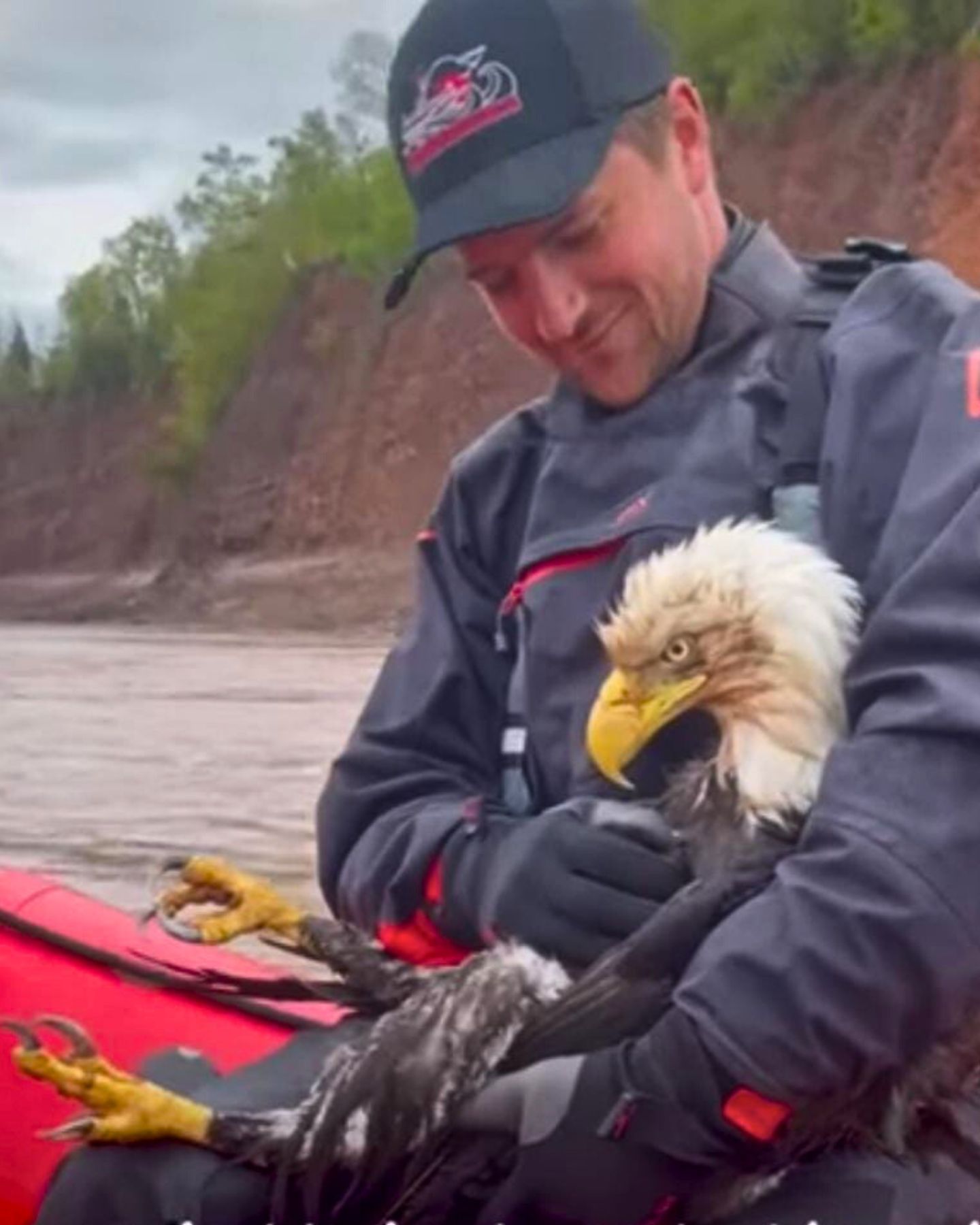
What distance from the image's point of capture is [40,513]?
4203cm

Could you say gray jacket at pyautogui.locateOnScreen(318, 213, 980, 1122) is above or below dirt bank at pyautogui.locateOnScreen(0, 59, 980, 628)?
above

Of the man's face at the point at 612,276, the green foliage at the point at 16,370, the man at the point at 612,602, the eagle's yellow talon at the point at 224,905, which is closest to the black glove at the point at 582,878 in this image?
the man at the point at 612,602

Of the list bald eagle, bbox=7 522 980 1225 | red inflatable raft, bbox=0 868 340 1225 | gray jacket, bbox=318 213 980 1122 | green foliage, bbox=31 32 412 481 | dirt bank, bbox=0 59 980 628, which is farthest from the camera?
green foliage, bbox=31 32 412 481

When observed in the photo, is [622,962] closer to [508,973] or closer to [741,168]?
[508,973]

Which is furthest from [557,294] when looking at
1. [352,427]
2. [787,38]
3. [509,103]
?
[352,427]

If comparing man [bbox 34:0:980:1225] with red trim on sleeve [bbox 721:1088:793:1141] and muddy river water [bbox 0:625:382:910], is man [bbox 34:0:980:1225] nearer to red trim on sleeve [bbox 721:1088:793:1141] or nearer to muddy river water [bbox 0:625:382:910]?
red trim on sleeve [bbox 721:1088:793:1141]

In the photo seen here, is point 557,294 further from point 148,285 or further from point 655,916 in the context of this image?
point 148,285

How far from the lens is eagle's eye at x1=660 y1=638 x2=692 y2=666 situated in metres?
2.08

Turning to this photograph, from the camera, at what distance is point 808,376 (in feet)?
7.15

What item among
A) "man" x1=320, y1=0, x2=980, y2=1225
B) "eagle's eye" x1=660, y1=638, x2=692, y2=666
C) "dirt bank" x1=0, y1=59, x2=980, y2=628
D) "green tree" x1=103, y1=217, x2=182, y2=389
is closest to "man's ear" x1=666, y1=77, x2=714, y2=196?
"man" x1=320, y1=0, x2=980, y2=1225

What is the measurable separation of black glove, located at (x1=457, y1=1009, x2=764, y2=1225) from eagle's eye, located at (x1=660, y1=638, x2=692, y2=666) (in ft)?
0.91

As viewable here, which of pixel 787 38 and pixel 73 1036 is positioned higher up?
pixel 787 38

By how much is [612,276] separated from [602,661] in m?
0.29

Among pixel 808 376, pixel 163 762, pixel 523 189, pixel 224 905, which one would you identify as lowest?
pixel 163 762
